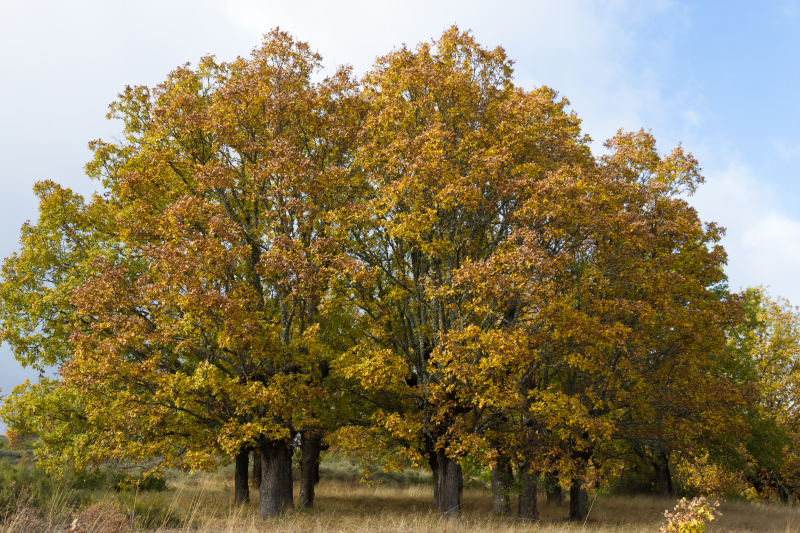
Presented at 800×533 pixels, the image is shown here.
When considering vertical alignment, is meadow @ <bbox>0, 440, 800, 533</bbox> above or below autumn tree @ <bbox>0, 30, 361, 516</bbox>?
below

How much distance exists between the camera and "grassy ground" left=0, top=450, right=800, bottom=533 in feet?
35.7

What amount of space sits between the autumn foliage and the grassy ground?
4.22 ft

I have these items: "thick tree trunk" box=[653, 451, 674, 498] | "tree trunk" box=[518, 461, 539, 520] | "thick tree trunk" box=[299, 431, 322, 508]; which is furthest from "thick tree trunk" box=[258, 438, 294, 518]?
"thick tree trunk" box=[653, 451, 674, 498]

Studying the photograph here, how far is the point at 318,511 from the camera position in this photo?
18453 millimetres

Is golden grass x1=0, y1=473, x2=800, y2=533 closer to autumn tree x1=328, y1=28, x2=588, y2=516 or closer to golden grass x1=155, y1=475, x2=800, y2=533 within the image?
golden grass x1=155, y1=475, x2=800, y2=533

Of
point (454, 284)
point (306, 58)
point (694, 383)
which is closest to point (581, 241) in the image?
point (454, 284)

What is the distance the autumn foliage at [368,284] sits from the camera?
13.7 m

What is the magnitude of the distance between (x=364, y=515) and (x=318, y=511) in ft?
5.42

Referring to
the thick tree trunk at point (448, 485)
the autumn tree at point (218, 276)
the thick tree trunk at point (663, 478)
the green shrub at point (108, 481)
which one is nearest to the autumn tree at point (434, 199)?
the thick tree trunk at point (448, 485)

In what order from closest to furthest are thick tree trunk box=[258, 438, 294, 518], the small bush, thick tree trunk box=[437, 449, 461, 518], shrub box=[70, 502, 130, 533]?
1. shrub box=[70, 502, 130, 533]
2. the small bush
3. thick tree trunk box=[258, 438, 294, 518]
4. thick tree trunk box=[437, 449, 461, 518]

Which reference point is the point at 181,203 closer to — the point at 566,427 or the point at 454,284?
the point at 454,284

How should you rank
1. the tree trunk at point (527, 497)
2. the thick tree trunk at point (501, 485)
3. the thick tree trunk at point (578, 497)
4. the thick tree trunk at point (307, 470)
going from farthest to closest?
the thick tree trunk at point (307, 470) → the thick tree trunk at point (578, 497) → the thick tree trunk at point (501, 485) → the tree trunk at point (527, 497)

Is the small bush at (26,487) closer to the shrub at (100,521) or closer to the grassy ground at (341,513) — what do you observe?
the grassy ground at (341,513)

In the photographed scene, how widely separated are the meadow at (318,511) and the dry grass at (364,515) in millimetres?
32
